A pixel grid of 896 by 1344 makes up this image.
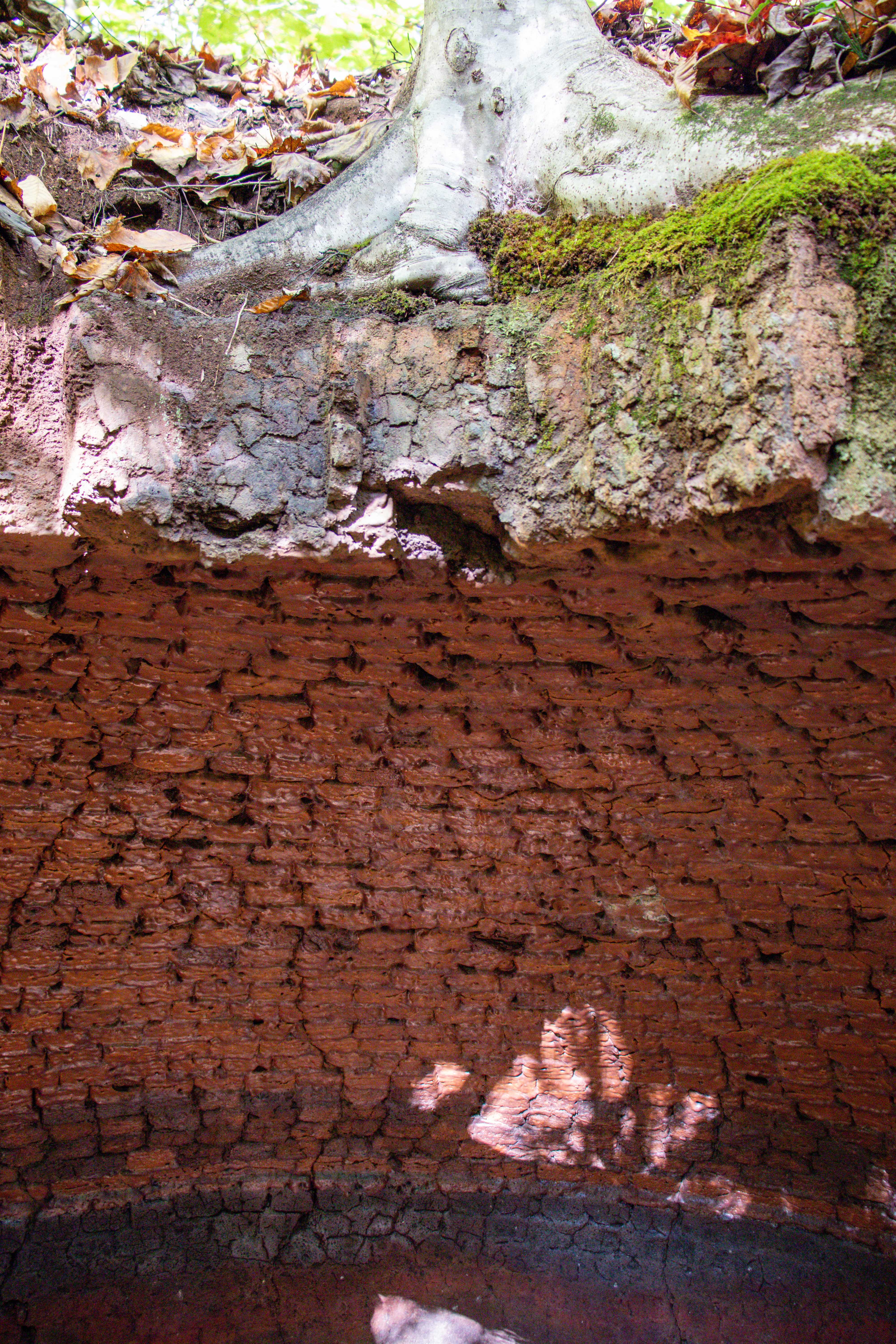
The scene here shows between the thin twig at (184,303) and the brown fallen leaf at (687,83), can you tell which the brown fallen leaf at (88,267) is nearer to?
the thin twig at (184,303)

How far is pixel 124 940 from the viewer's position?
2750mm

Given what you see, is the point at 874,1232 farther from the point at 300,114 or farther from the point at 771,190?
the point at 300,114

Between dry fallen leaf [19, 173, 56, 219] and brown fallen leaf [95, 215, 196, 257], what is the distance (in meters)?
0.12

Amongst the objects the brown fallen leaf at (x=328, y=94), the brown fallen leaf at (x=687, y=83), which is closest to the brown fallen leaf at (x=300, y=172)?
the brown fallen leaf at (x=328, y=94)

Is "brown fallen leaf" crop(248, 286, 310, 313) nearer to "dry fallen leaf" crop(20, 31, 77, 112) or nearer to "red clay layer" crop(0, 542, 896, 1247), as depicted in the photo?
"red clay layer" crop(0, 542, 896, 1247)

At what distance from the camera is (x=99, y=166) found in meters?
2.10

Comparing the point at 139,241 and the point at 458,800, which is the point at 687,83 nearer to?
the point at 139,241

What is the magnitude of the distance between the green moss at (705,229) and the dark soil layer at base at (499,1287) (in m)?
3.55

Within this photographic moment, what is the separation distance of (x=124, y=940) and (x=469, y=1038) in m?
1.37

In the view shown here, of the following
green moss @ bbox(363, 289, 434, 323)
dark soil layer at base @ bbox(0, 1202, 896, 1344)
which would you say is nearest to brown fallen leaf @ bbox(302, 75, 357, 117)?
green moss @ bbox(363, 289, 434, 323)

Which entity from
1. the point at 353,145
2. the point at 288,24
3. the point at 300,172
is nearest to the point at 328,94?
the point at 353,145

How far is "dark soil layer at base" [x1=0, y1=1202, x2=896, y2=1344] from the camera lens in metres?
3.07

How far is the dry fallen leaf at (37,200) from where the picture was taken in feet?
6.20

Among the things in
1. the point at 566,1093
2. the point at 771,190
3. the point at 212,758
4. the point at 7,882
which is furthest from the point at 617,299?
the point at 566,1093
